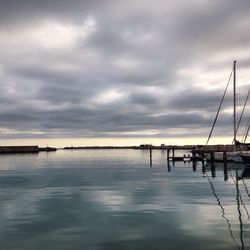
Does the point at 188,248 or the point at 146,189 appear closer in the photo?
the point at 188,248

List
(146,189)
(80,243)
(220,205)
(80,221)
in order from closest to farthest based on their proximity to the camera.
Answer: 1. (80,243)
2. (80,221)
3. (220,205)
4. (146,189)

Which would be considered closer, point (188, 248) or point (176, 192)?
point (188, 248)

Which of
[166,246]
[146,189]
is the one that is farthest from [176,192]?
[166,246]

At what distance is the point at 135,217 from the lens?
2086cm

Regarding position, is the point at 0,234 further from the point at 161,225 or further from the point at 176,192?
the point at 176,192

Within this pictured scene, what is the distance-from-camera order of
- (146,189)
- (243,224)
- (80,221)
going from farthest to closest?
1. (146,189)
2. (80,221)
3. (243,224)

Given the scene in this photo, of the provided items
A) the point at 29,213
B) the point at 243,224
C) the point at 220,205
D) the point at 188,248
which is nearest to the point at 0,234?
the point at 29,213

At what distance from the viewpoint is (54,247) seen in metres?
15.0

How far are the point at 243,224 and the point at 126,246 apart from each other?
6682 mm

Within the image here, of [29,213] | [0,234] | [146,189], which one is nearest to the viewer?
[0,234]

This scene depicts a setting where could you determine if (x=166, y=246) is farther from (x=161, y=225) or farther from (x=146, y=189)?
(x=146, y=189)

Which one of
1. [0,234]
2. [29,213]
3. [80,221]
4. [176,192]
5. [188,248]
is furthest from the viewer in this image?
[176,192]

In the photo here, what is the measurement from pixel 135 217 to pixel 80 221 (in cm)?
300

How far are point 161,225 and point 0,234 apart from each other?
7460mm
